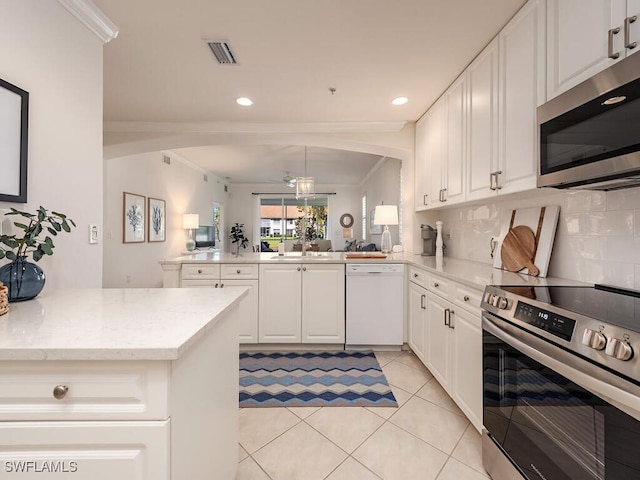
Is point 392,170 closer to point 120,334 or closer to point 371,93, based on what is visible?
point 371,93

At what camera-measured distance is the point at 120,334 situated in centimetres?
85

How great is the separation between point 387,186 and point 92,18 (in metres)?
4.59

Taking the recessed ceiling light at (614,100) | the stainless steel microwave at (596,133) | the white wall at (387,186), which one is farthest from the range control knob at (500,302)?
the white wall at (387,186)

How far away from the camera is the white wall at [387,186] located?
497 centimetres

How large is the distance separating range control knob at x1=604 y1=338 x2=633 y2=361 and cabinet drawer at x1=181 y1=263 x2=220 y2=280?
2929 mm

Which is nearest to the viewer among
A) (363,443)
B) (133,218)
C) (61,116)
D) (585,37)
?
(585,37)

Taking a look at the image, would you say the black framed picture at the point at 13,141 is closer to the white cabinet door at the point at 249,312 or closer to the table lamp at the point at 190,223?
the white cabinet door at the point at 249,312

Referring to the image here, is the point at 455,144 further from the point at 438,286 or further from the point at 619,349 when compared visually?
the point at 619,349

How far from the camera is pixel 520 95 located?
1.69 metres

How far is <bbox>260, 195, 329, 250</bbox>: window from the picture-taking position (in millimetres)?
10039

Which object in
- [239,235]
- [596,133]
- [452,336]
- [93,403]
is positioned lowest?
[452,336]

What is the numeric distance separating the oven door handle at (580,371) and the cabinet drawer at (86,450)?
1.15 m

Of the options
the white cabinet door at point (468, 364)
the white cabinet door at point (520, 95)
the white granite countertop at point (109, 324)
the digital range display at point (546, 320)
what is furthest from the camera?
the white cabinet door at point (468, 364)

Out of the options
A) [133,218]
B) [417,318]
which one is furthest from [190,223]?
[417,318]
